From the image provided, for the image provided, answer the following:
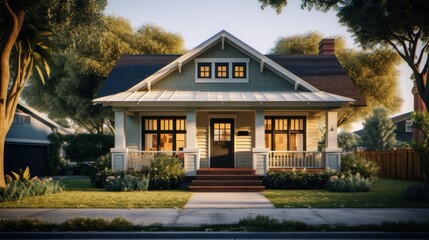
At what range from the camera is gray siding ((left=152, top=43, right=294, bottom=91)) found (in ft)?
62.5

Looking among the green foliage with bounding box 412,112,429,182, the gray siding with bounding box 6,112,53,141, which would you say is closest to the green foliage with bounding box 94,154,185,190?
the green foliage with bounding box 412,112,429,182

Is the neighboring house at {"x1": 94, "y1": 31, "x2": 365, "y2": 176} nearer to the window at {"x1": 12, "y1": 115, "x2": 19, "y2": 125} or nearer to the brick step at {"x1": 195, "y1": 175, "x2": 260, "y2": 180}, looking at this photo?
the brick step at {"x1": 195, "y1": 175, "x2": 260, "y2": 180}

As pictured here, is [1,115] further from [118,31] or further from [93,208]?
[118,31]

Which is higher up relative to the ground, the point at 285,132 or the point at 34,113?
the point at 34,113

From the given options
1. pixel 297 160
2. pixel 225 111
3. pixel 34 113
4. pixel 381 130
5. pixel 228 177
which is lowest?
pixel 228 177

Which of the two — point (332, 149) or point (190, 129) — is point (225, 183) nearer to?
point (190, 129)

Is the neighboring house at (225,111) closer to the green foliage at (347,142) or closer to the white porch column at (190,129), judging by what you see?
the white porch column at (190,129)

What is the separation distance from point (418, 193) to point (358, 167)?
4.62 metres

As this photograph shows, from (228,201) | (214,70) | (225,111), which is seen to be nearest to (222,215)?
(228,201)

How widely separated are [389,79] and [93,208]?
109ft

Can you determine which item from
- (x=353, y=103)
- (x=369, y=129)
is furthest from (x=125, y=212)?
(x=369, y=129)

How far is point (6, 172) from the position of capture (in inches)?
953

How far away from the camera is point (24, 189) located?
43.0 ft

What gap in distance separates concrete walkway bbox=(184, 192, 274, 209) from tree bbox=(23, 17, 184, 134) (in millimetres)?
19469
